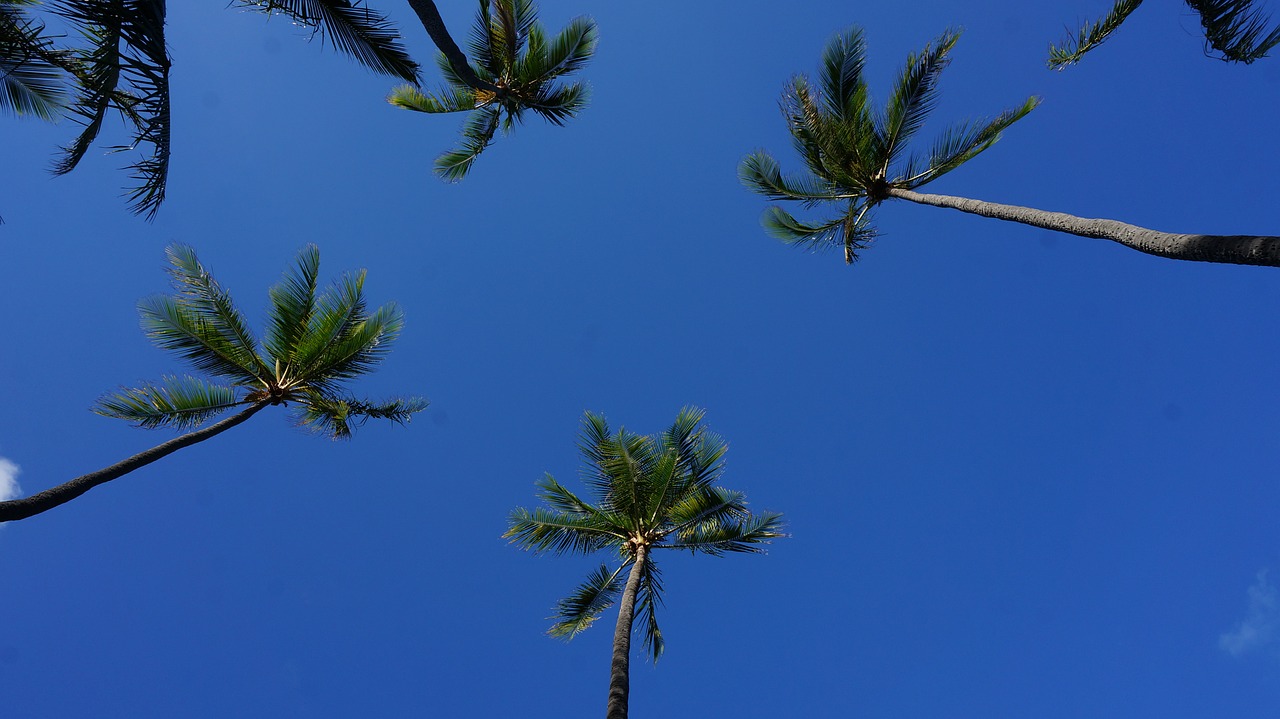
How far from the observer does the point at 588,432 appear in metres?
12.4

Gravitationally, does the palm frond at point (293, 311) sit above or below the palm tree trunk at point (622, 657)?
above

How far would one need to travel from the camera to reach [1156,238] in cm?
617

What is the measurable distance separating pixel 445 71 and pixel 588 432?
8766 millimetres

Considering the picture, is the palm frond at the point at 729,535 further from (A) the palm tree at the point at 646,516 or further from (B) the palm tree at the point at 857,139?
(B) the palm tree at the point at 857,139

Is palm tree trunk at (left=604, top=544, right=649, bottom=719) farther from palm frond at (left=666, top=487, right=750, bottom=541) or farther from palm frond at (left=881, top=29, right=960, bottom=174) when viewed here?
palm frond at (left=881, top=29, right=960, bottom=174)

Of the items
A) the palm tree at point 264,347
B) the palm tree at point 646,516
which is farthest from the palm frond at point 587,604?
the palm tree at point 264,347

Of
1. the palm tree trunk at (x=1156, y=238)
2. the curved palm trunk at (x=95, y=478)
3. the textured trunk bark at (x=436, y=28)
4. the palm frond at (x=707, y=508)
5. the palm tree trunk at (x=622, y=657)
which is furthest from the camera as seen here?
the palm frond at (x=707, y=508)

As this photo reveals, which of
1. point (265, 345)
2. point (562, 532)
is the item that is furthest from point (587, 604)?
point (265, 345)

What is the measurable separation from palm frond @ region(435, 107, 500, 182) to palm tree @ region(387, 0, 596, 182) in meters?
0.24

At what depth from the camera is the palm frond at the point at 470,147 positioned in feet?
49.0

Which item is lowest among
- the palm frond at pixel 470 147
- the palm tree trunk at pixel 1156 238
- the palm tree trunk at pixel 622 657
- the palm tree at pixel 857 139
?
the palm tree trunk at pixel 622 657

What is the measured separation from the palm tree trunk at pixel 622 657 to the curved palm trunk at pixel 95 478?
7.04 m

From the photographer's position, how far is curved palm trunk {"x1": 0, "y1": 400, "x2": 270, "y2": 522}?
21.2ft

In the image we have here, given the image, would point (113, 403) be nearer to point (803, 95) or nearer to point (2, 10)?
point (2, 10)
